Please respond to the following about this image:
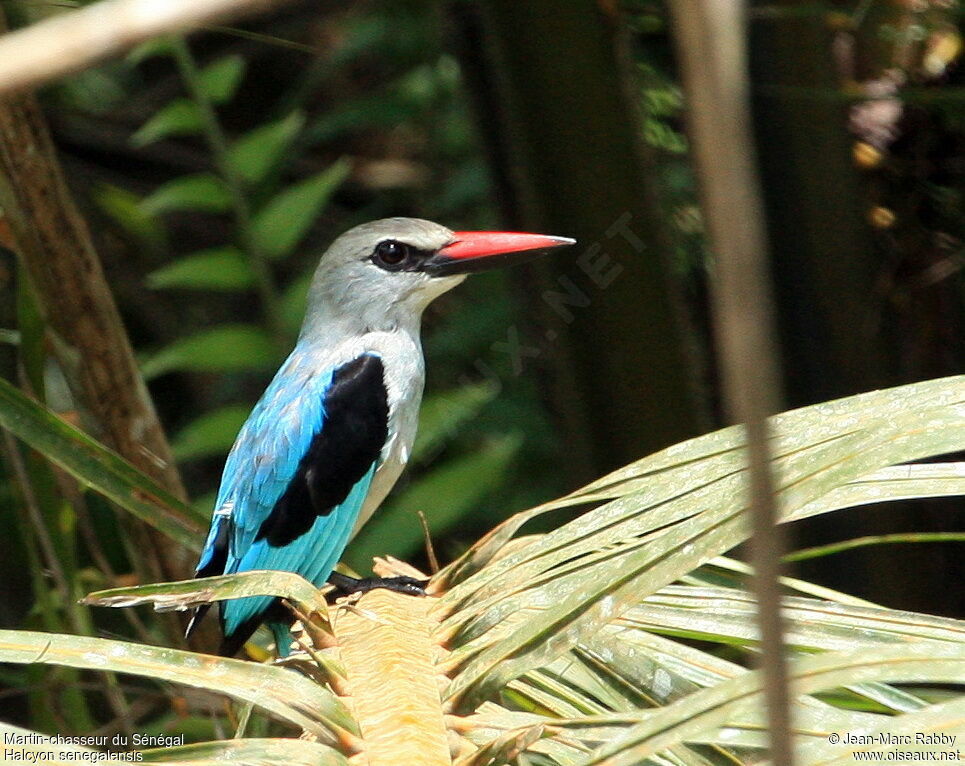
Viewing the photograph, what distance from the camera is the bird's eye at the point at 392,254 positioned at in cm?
310

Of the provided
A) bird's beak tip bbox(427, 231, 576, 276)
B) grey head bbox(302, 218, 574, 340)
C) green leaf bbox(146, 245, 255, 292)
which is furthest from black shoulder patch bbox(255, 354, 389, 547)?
green leaf bbox(146, 245, 255, 292)

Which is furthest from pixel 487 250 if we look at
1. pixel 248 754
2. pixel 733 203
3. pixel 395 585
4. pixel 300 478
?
pixel 733 203

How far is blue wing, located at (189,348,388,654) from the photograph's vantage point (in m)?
2.63

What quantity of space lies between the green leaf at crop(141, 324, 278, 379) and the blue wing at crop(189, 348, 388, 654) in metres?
0.98

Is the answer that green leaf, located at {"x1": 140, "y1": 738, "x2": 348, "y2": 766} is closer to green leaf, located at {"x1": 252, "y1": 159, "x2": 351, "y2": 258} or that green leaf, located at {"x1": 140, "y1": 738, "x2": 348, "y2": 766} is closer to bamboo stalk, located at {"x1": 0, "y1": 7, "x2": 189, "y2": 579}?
bamboo stalk, located at {"x1": 0, "y1": 7, "x2": 189, "y2": 579}

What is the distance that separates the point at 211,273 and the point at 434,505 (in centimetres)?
107

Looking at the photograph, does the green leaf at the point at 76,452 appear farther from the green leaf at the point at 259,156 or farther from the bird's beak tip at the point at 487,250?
the green leaf at the point at 259,156

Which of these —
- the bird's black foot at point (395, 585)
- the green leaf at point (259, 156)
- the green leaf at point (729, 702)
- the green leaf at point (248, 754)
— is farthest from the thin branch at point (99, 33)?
the green leaf at point (259, 156)

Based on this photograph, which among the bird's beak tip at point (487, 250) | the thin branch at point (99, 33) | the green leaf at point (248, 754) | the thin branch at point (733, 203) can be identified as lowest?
the green leaf at point (248, 754)

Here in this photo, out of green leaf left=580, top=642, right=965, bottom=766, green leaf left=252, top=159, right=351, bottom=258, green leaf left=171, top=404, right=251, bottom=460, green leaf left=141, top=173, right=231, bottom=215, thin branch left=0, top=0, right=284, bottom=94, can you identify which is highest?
green leaf left=141, top=173, right=231, bottom=215

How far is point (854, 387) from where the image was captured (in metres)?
2.94

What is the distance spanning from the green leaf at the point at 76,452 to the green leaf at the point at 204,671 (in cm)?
58

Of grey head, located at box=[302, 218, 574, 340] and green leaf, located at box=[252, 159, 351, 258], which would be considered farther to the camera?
green leaf, located at box=[252, 159, 351, 258]

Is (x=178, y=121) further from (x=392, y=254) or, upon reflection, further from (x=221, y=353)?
(x=392, y=254)
